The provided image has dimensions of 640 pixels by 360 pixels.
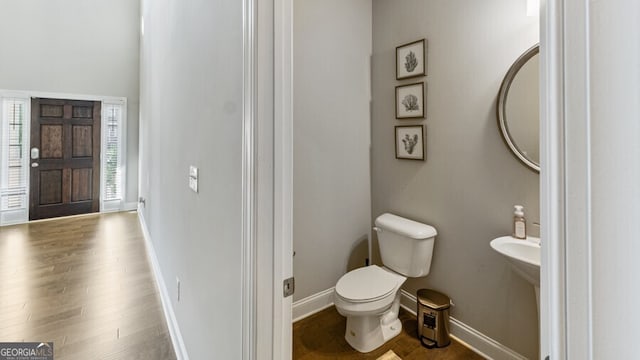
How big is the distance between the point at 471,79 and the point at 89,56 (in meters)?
6.14

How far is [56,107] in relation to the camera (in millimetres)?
5039

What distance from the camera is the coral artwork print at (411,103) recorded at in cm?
226

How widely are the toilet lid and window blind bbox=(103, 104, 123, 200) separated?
17.6ft

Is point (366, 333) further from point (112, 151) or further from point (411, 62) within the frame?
point (112, 151)

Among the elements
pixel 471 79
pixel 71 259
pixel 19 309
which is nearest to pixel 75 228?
pixel 71 259

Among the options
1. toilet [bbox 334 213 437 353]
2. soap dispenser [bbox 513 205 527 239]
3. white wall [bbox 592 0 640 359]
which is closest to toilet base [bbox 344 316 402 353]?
toilet [bbox 334 213 437 353]

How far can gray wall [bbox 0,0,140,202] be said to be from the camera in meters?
4.72

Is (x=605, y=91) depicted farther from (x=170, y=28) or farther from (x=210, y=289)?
(x=170, y=28)

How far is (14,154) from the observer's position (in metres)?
4.77

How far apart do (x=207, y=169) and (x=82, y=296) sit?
225 cm

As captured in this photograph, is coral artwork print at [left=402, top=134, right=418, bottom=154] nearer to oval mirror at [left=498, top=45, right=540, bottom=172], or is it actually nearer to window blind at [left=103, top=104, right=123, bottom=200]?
oval mirror at [left=498, top=45, right=540, bottom=172]

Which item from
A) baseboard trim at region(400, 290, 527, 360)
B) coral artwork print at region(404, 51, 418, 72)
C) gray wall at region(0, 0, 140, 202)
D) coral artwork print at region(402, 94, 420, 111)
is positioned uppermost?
gray wall at region(0, 0, 140, 202)

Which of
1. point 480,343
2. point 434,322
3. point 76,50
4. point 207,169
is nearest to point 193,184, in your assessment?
point 207,169

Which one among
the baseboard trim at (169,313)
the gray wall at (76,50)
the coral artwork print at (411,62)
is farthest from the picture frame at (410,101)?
the gray wall at (76,50)
